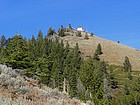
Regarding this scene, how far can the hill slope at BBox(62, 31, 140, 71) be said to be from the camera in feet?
525

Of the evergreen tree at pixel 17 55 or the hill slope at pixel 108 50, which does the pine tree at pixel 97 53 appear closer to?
the hill slope at pixel 108 50


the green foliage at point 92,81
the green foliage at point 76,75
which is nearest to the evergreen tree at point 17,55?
the green foliage at point 76,75

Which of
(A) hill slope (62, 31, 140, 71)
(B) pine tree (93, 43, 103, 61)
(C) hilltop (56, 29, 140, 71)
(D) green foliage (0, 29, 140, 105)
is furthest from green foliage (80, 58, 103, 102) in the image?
(A) hill slope (62, 31, 140, 71)

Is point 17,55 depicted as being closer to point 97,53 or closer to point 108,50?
point 97,53

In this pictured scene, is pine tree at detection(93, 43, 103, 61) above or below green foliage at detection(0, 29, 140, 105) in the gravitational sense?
above

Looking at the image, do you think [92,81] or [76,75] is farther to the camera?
[76,75]

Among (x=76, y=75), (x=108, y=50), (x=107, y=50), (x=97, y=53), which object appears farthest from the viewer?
(x=108, y=50)

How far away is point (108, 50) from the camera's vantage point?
171500 millimetres

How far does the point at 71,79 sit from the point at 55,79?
17.9 feet

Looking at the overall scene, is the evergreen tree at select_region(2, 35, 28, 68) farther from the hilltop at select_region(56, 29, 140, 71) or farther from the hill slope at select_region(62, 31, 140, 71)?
the hill slope at select_region(62, 31, 140, 71)

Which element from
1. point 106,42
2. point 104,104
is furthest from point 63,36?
point 104,104

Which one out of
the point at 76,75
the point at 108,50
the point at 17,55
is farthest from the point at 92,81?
the point at 108,50

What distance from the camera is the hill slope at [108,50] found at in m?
160

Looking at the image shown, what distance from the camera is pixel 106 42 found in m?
187
